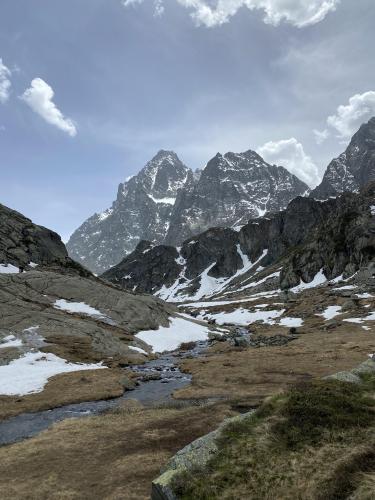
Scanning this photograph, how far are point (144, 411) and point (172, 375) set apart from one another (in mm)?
19181

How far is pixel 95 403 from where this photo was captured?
40.2m

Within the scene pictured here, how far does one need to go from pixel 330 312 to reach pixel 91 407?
80027 mm

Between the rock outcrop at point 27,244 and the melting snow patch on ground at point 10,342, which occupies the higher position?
the rock outcrop at point 27,244

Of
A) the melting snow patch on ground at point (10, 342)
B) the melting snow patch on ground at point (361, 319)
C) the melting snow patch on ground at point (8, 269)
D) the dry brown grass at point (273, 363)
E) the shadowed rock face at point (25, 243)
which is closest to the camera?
the dry brown grass at point (273, 363)

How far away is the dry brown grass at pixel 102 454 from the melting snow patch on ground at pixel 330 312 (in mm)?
75668

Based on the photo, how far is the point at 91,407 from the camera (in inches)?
1526

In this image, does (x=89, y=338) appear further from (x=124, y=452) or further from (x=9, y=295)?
(x=124, y=452)

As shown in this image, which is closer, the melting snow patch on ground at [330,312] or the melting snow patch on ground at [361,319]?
the melting snow patch on ground at [361,319]

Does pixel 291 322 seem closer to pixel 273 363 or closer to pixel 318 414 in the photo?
pixel 273 363

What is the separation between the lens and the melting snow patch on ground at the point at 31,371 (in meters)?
45.2

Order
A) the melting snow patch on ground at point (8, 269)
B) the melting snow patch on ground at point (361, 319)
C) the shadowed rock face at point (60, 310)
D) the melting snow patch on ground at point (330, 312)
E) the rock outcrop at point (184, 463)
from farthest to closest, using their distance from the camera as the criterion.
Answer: the melting snow patch on ground at point (330, 312), the melting snow patch on ground at point (8, 269), the melting snow patch on ground at point (361, 319), the shadowed rock face at point (60, 310), the rock outcrop at point (184, 463)

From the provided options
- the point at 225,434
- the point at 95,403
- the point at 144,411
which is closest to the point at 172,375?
the point at 95,403

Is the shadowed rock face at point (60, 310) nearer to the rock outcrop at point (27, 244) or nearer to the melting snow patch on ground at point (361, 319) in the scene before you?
the rock outcrop at point (27, 244)

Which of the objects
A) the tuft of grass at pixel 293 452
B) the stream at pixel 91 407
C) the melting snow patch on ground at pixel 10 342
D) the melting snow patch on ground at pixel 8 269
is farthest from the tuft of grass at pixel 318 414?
the melting snow patch on ground at pixel 8 269
